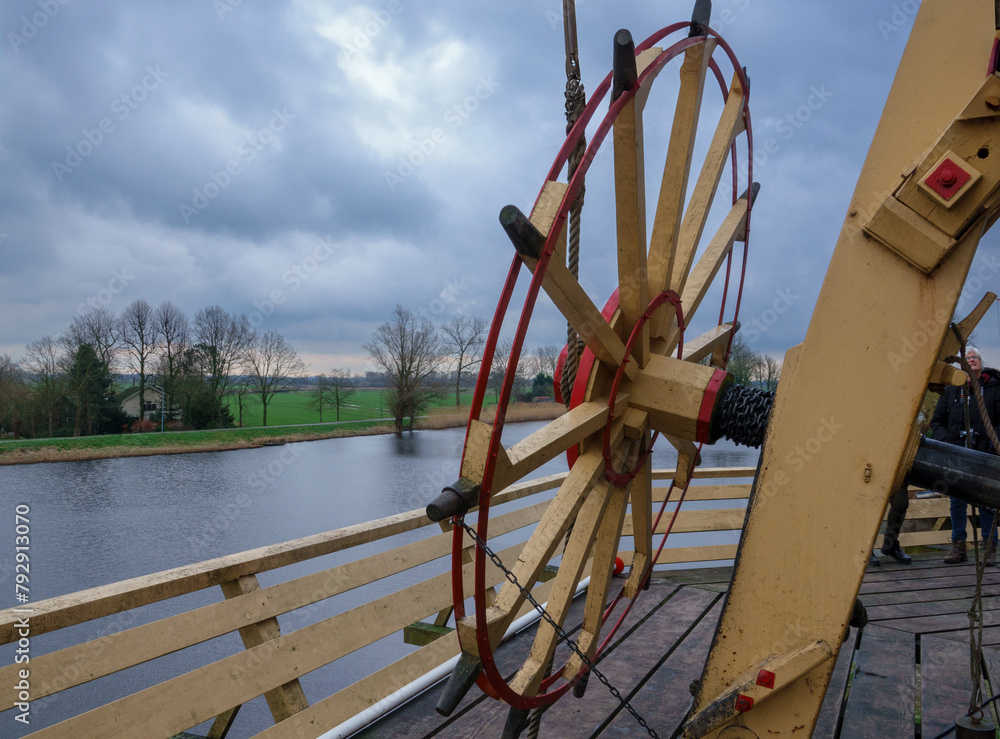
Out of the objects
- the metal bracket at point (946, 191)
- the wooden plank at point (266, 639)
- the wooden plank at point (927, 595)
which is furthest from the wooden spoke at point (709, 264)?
the wooden plank at point (927, 595)

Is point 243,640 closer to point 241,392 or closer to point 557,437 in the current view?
point 557,437

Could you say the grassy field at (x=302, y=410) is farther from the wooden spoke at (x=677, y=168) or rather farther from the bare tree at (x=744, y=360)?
the wooden spoke at (x=677, y=168)

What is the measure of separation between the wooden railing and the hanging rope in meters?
0.99

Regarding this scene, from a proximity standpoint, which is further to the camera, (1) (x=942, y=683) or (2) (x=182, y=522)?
(2) (x=182, y=522)

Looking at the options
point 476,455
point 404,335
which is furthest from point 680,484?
point 404,335

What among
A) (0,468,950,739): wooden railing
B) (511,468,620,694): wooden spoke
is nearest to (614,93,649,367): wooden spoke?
(511,468,620,694): wooden spoke

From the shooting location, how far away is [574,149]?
5.91 feet

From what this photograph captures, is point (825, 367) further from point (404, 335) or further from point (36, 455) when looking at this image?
point (404, 335)

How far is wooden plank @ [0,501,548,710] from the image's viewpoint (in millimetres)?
1447

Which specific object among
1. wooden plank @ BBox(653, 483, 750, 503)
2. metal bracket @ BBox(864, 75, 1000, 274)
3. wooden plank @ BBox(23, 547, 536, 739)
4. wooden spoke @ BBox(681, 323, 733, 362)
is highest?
metal bracket @ BBox(864, 75, 1000, 274)

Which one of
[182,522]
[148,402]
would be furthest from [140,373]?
[182,522]

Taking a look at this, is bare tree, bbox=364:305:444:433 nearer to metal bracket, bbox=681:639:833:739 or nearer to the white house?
the white house

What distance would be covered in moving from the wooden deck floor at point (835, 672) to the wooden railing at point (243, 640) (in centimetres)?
30

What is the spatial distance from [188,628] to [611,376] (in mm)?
1495
